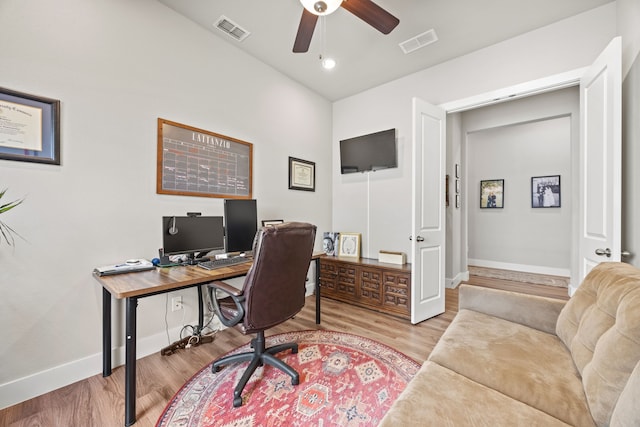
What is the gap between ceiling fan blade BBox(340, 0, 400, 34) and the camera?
173cm

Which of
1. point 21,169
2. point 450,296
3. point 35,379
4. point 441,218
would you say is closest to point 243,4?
point 21,169

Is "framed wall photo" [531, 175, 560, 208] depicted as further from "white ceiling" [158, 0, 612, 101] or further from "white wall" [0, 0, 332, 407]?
"white wall" [0, 0, 332, 407]

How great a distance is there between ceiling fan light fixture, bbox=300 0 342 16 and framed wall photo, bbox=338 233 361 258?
2.62 metres

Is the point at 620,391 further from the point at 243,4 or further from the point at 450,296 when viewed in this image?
the point at 243,4

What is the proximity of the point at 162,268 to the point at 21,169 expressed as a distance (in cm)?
104

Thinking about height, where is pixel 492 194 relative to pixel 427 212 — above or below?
above

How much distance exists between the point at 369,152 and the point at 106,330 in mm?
3270

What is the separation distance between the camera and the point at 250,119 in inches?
114

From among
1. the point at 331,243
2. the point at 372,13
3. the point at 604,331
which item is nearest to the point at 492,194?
the point at 331,243

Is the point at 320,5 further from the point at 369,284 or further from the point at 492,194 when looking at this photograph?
the point at 492,194

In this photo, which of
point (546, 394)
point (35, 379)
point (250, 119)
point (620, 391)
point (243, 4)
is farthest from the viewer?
point (250, 119)

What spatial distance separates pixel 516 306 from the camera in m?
1.65

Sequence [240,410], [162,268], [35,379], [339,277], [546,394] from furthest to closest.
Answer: [339,277] < [162,268] < [35,379] < [240,410] < [546,394]

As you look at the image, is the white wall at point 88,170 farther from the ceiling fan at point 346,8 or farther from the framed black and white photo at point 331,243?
the framed black and white photo at point 331,243
